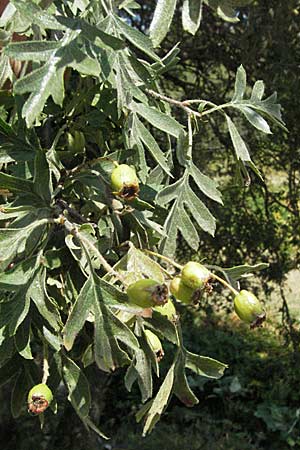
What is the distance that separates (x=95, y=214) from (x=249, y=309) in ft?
1.10

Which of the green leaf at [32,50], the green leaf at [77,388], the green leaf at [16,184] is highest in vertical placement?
the green leaf at [32,50]

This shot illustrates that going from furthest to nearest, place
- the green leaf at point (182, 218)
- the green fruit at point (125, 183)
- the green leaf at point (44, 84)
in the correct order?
1. the green leaf at point (182, 218)
2. the green fruit at point (125, 183)
3. the green leaf at point (44, 84)

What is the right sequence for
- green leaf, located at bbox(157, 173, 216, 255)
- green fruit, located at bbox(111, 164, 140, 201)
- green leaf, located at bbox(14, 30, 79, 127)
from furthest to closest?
green leaf, located at bbox(157, 173, 216, 255), green fruit, located at bbox(111, 164, 140, 201), green leaf, located at bbox(14, 30, 79, 127)

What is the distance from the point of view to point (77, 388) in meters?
0.94

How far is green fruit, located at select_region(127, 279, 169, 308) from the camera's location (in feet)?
2.55

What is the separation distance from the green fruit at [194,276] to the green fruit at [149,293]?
0.04 metres

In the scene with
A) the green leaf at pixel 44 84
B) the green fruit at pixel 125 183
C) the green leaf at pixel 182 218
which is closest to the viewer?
the green leaf at pixel 44 84

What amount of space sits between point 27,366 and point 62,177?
0.30 m

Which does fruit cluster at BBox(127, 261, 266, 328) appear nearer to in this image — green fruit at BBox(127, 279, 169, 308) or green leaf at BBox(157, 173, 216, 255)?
green fruit at BBox(127, 279, 169, 308)

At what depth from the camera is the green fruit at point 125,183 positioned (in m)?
0.87

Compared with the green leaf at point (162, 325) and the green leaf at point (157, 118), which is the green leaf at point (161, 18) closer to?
the green leaf at point (157, 118)

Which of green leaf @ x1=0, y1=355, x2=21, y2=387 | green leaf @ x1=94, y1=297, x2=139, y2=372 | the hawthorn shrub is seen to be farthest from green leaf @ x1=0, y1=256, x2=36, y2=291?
green leaf @ x1=0, y1=355, x2=21, y2=387

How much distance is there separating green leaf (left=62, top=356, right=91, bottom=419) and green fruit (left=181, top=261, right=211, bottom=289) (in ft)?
0.75

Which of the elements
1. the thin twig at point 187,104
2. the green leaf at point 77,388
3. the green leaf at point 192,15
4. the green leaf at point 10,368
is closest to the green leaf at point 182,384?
the green leaf at point 77,388
